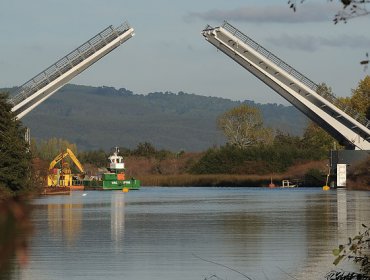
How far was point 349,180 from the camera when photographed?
131 feet

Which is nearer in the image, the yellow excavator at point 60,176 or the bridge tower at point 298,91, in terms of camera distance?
the bridge tower at point 298,91

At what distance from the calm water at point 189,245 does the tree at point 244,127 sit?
4623 centimetres

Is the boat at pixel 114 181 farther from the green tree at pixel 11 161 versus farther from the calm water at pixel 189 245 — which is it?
the calm water at pixel 189 245

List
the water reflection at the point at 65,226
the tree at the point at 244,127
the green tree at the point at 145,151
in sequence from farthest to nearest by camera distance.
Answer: the tree at the point at 244,127 < the green tree at the point at 145,151 < the water reflection at the point at 65,226

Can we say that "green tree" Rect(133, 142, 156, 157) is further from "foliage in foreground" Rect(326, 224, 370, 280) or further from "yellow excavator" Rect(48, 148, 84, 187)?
"foliage in foreground" Rect(326, 224, 370, 280)

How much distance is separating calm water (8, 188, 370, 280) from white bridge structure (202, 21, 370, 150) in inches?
483

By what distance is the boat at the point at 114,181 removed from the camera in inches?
1965

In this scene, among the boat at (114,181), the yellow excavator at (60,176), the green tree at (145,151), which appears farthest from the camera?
the green tree at (145,151)

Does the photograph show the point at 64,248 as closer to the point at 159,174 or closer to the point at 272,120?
the point at 159,174

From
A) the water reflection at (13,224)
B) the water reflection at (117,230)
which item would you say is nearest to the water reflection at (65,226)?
the water reflection at (117,230)

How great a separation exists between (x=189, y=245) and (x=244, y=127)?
183 feet

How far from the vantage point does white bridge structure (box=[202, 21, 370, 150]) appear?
31391mm

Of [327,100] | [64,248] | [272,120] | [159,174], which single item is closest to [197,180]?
[159,174]

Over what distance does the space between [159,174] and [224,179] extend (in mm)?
8423
